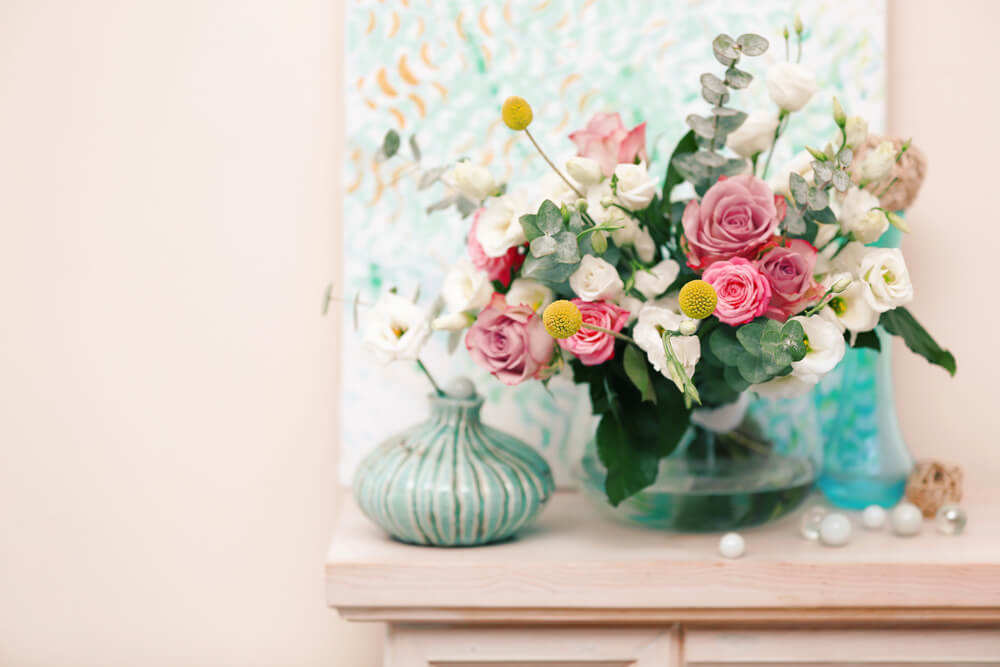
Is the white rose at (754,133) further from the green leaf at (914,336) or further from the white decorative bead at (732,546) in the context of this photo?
the white decorative bead at (732,546)

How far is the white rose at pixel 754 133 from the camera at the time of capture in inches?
31.3

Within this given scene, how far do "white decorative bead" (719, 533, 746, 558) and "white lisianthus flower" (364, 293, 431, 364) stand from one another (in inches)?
14.0

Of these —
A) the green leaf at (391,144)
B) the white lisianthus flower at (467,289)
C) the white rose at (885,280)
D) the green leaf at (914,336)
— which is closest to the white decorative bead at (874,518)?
the green leaf at (914,336)

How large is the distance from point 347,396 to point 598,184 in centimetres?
50

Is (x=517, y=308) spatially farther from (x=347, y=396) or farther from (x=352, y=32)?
(x=352, y=32)

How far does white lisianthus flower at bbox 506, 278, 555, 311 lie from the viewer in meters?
0.77

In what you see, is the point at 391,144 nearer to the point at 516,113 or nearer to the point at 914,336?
the point at 516,113

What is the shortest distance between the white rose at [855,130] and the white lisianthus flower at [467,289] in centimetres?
37

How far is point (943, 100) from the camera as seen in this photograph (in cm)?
113

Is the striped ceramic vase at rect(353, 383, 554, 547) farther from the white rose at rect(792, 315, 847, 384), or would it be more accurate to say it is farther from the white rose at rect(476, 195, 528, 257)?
the white rose at rect(792, 315, 847, 384)

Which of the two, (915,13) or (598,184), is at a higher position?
(915,13)

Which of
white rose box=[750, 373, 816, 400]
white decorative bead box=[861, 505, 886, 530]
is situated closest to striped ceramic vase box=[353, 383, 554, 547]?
white rose box=[750, 373, 816, 400]

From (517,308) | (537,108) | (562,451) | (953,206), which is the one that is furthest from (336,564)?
(953,206)

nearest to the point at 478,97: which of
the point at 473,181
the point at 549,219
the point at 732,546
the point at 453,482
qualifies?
the point at 473,181
